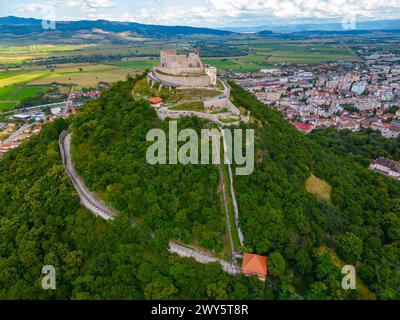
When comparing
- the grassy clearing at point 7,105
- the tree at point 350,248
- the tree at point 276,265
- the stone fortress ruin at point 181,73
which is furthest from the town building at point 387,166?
the grassy clearing at point 7,105

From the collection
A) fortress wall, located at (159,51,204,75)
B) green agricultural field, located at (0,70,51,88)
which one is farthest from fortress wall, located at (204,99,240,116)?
green agricultural field, located at (0,70,51,88)

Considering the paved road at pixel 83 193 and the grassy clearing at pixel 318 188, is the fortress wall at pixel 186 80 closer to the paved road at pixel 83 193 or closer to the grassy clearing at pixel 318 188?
the paved road at pixel 83 193

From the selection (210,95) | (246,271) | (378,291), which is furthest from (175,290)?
(210,95)

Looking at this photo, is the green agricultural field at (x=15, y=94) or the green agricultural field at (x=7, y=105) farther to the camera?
the green agricultural field at (x=15, y=94)

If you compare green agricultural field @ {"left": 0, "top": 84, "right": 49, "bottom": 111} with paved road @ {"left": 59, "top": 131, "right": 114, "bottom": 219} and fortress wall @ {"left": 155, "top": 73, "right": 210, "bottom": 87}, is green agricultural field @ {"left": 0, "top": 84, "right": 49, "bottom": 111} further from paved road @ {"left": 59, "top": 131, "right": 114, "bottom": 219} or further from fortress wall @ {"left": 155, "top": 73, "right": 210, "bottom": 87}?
fortress wall @ {"left": 155, "top": 73, "right": 210, "bottom": 87}

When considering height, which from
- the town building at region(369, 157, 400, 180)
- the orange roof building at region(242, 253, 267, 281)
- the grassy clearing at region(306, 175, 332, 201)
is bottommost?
the town building at region(369, 157, 400, 180)

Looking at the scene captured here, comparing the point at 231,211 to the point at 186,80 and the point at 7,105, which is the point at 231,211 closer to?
the point at 186,80
